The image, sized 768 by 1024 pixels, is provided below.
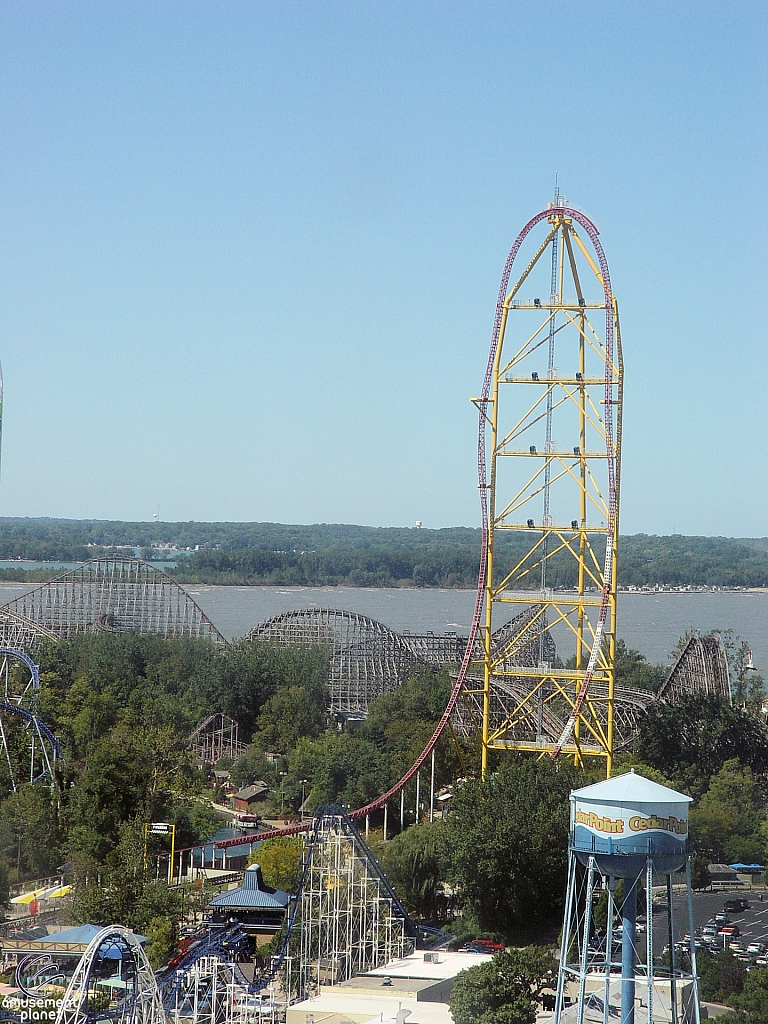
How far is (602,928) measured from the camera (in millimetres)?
22391

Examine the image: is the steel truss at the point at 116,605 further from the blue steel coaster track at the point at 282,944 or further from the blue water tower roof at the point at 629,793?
the blue water tower roof at the point at 629,793

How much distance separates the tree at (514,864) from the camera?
23625 millimetres

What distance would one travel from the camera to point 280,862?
86.7 ft

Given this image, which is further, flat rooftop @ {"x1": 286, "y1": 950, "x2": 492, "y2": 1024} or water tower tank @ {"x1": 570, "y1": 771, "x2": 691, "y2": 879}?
flat rooftop @ {"x1": 286, "y1": 950, "x2": 492, "y2": 1024}

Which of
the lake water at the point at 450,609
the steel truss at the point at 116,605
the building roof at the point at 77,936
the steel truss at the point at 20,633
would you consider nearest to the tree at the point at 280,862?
the building roof at the point at 77,936

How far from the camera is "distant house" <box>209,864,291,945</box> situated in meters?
23.8

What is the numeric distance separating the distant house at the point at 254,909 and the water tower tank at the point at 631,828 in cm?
887

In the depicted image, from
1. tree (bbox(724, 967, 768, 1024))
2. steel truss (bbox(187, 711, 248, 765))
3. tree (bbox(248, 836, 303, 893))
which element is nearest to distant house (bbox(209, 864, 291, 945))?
tree (bbox(248, 836, 303, 893))

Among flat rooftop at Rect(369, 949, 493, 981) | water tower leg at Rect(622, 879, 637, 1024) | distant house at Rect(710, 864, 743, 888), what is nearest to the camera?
water tower leg at Rect(622, 879, 637, 1024)

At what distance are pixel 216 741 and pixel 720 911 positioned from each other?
21828 mm

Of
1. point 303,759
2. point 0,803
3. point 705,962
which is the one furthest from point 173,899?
point 303,759

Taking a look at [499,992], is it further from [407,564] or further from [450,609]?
[407,564]

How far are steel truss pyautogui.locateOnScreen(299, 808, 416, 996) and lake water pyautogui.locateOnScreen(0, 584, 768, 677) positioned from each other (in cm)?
5609

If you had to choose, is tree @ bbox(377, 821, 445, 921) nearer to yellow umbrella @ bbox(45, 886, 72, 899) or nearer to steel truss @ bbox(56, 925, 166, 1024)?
yellow umbrella @ bbox(45, 886, 72, 899)
